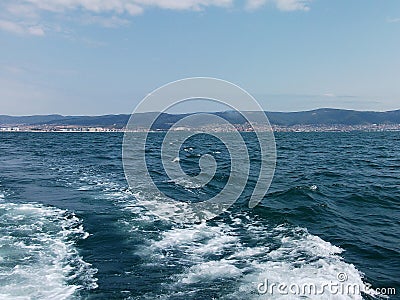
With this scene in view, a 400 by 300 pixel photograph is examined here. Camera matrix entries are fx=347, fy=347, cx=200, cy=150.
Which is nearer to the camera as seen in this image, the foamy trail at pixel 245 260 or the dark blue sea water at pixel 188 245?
the foamy trail at pixel 245 260

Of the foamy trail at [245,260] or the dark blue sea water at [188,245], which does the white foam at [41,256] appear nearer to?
the dark blue sea water at [188,245]

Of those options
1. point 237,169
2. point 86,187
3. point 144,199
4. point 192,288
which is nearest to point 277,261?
point 192,288

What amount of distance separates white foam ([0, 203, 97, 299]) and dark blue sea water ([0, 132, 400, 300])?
0.03 m

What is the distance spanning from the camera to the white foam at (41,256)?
25.6 ft

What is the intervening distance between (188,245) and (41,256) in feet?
13.8

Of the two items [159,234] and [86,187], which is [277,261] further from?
[86,187]

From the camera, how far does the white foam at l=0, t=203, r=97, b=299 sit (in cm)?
782

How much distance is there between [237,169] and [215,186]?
289 inches

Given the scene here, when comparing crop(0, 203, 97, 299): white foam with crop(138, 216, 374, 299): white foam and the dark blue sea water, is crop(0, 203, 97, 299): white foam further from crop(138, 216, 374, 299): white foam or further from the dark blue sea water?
crop(138, 216, 374, 299): white foam

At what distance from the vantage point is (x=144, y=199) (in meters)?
16.9

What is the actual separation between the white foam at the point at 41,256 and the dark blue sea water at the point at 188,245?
0.03m

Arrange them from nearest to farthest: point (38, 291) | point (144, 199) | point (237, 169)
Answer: point (38, 291) → point (144, 199) → point (237, 169)
